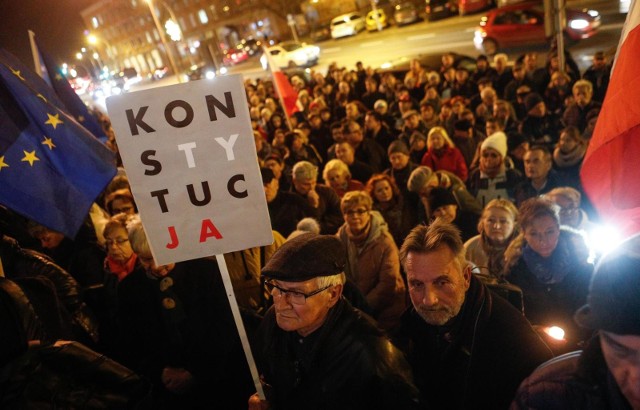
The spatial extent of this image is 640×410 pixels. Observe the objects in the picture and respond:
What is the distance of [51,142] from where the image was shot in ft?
12.6

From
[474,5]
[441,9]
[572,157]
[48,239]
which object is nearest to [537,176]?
[572,157]

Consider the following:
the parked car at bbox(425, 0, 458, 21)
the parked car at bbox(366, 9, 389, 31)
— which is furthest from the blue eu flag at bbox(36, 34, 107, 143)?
the parked car at bbox(366, 9, 389, 31)

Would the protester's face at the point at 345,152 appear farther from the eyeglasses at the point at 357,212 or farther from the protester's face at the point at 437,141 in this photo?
the eyeglasses at the point at 357,212

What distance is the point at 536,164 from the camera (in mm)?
4656

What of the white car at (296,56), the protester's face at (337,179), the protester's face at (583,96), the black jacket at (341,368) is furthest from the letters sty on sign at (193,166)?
the white car at (296,56)

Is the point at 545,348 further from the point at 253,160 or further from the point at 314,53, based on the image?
the point at 314,53

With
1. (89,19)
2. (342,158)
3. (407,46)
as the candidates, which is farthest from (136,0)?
(342,158)

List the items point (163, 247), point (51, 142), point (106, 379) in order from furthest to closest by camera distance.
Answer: point (51, 142)
point (163, 247)
point (106, 379)

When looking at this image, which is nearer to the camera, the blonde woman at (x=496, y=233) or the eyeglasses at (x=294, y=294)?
the eyeglasses at (x=294, y=294)

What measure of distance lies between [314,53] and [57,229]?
27534mm

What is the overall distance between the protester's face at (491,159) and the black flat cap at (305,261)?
3.36m

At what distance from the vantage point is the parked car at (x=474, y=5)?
27.2 m

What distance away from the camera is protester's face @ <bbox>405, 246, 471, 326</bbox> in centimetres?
220

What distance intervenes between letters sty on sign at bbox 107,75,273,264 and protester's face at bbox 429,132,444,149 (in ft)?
14.0
